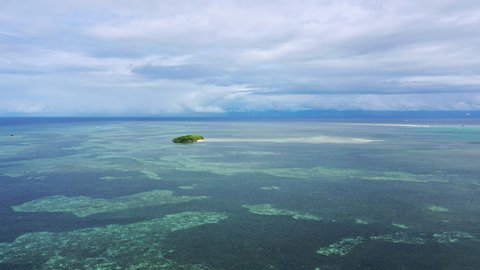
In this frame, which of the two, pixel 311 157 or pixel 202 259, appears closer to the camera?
pixel 202 259

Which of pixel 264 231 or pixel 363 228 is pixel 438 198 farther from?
pixel 264 231

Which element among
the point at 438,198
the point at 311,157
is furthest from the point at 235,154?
the point at 438,198

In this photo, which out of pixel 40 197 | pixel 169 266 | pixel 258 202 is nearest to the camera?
pixel 169 266

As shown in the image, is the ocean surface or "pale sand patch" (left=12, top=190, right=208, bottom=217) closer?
the ocean surface

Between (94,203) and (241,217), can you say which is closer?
(241,217)

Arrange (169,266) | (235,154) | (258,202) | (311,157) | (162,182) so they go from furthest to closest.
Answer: (235,154), (311,157), (162,182), (258,202), (169,266)

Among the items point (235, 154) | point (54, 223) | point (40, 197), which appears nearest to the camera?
point (54, 223)

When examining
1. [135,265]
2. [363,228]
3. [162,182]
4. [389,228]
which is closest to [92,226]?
[135,265]

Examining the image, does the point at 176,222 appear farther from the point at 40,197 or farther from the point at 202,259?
the point at 40,197

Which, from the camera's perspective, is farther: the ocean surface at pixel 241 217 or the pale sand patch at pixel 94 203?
the pale sand patch at pixel 94 203
